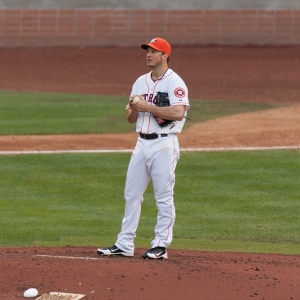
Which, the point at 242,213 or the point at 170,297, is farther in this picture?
the point at 242,213

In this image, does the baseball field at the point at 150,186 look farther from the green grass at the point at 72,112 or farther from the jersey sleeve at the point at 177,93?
the jersey sleeve at the point at 177,93

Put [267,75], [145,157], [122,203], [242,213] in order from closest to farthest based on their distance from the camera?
[145,157] < [242,213] < [122,203] < [267,75]

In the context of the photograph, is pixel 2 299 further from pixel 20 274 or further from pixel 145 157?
pixel 145 157

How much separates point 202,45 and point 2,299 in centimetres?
1944

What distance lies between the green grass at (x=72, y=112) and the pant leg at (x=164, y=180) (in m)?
9.02

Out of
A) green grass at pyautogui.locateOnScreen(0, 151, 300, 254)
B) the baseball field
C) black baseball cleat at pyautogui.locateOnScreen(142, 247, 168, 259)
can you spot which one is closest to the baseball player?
black baseball cleat at pyautogui.locateOnScreen(142, 247, 168, 259)

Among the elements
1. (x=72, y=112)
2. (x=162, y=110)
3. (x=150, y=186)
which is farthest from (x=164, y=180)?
(x=72, y=112)

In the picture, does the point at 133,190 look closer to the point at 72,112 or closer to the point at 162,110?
the point at 162,110

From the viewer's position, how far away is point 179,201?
1067cm

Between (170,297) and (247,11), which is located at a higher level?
(247,11)

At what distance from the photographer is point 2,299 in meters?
5.89

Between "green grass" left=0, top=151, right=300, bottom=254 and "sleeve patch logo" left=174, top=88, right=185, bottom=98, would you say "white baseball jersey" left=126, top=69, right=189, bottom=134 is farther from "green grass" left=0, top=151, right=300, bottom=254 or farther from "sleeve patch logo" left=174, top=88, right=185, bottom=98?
"green grass" left=0, top=151, right=300, bottom=254

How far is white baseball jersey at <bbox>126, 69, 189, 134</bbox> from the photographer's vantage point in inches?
271

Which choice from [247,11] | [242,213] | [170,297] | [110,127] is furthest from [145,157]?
[247,11]
